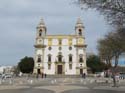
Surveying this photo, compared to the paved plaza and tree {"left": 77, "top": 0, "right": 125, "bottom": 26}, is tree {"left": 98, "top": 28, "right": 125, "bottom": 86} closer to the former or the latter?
the paved plaza

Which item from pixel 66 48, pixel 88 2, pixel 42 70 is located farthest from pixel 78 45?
pixel 88 2

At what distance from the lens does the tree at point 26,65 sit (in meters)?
136

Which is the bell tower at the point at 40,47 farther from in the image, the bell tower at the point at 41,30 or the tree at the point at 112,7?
the tree at the point at 112,7

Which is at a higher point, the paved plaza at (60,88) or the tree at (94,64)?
the tree at (94,64)

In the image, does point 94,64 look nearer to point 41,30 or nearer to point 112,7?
point 41,30

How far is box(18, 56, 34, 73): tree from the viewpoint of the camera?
5340 inches

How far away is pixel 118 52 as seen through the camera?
45000 mm

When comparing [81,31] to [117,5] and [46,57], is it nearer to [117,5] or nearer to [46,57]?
[46,57]

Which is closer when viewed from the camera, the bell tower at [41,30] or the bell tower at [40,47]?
the bell tower at [40,47]

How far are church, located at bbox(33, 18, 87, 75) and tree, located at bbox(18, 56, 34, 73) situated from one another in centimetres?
550

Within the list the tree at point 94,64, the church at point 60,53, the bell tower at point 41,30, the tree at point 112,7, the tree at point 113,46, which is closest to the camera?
the tree at point 112,7

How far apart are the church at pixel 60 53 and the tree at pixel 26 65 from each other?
5.50 meters

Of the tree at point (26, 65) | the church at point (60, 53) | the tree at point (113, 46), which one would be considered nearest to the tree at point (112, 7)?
the tree at point (113, 46)

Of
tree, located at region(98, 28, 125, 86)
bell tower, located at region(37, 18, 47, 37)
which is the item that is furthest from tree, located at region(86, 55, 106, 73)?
tree, located at region(98, 28, 125, 86)
